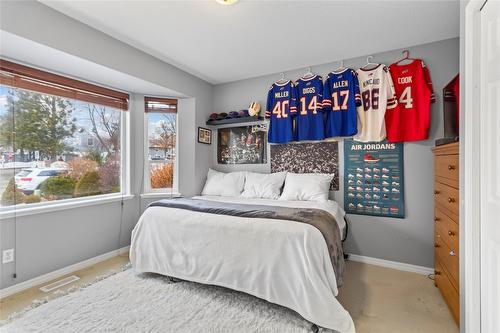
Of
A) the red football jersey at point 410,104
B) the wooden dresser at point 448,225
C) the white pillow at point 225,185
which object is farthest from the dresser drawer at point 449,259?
the white pillow at point 225,185

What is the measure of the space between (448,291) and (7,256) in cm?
365

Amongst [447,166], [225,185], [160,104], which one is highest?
[160,104]

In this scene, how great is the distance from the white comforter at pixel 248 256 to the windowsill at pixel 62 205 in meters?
0.81

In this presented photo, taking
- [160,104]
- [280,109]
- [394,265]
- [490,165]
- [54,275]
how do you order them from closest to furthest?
1. [490,165]
2. [54,275]
3. [394,265]
4. [280,109]
5. [160,104]

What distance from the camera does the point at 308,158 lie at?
3.12 metres

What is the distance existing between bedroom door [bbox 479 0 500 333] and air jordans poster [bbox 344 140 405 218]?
1.42m

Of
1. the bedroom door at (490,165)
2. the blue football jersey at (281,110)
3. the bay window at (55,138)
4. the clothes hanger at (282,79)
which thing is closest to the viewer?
the bedroom door at (490,165)

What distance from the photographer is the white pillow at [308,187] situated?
2688mm

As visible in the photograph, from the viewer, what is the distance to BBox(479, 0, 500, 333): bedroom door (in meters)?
1.15

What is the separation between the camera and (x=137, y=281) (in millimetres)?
2270

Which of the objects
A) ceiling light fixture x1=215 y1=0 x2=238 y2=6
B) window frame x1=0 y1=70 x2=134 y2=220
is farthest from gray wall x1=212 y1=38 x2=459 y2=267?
window frame x1=0 y1=70 x2=134 y2=220

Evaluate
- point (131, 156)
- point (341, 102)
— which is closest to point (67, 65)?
point (131, 156)

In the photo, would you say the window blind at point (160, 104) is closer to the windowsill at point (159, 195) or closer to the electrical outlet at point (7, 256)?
the windowsill at point (159, 195)

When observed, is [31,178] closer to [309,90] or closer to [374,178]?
[309,90]
